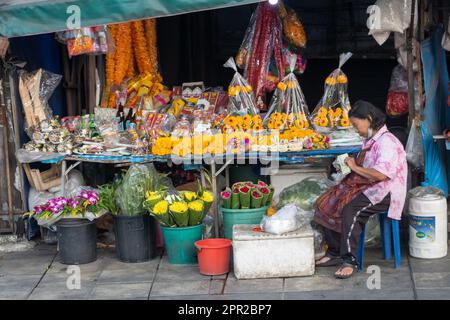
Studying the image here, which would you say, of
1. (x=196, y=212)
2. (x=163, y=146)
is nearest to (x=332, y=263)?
(x=196, y=212)

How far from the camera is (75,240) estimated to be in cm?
755

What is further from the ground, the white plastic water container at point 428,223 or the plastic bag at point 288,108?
the plastic bag at point 288,108

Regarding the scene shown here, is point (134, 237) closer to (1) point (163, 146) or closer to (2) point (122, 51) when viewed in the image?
(1) point (163, 146)

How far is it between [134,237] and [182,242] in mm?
502

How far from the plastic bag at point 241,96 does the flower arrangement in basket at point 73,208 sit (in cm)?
171

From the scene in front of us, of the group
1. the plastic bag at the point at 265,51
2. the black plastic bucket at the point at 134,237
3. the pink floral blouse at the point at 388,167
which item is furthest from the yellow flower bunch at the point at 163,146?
the pink floral blouse at the point at 388,167

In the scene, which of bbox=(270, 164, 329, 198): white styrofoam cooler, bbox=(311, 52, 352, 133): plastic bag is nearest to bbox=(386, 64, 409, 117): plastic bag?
bbox=(311, 52, 352, 133): plastic bag

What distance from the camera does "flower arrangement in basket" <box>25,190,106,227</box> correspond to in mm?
7453

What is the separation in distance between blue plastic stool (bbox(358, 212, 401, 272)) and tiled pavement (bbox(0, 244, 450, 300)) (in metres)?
0.10

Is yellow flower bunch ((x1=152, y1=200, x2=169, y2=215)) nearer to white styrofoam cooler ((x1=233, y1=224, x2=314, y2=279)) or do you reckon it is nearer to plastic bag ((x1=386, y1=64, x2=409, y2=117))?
white styrofoam cooler ((x1=233, y1=224, x2=314, y2=279))

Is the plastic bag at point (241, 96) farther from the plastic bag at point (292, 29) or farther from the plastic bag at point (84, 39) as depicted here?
the plastic bag at point (84, 39)

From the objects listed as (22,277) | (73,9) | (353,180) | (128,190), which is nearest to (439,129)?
(353,180)

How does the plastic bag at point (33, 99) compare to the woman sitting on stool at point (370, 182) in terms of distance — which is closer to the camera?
the woman sitting on stool at point (370, 182)

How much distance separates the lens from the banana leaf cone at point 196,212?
712 cm
